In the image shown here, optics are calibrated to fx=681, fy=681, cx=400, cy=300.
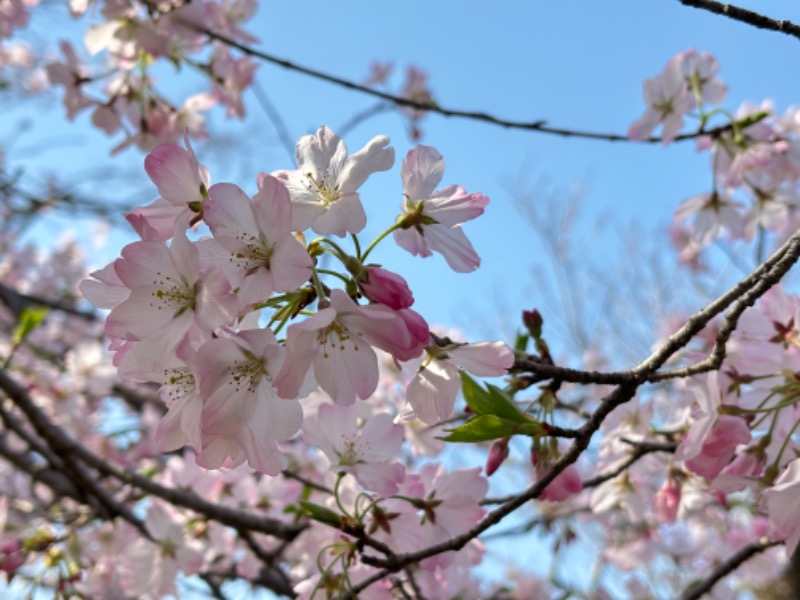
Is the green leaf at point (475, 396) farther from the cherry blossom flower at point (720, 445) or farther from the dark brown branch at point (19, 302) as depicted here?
the dark brown branch at point (19, 302)

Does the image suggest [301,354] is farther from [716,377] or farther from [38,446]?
[38,446]

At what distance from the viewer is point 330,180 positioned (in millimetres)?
938

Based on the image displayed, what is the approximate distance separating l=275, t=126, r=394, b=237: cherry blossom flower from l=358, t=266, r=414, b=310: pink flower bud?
70 mm

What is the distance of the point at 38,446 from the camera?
2117 mm

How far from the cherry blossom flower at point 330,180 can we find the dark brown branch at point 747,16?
0.46 meters

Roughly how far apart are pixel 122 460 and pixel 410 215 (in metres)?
3.08

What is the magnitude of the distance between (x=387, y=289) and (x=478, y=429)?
28 centimetres

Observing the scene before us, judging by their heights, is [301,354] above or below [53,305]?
below

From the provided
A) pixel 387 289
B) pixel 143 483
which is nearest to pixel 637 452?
pixel 387 289

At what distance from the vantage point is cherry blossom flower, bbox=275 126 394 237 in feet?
2.85

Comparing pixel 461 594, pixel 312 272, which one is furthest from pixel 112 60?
pixel 461 594

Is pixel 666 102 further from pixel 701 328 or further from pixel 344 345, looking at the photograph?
pixel 344 345

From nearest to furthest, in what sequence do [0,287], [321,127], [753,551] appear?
[321,127] → [753,551] → [0,287]

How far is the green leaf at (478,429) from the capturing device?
0.96 m
